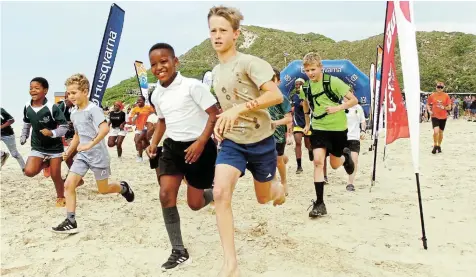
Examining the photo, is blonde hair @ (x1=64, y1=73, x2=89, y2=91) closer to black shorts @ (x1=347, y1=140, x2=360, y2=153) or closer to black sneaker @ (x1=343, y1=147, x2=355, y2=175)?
black sneaker @ (x1=343, y1=147, x2=355, y2=175)

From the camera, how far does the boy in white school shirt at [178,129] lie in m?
3.67

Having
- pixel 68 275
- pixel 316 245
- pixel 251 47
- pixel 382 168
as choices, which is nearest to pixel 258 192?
pixel 316 245

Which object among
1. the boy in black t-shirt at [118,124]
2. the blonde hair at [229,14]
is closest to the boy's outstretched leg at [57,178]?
the blonde hair at [229,14]

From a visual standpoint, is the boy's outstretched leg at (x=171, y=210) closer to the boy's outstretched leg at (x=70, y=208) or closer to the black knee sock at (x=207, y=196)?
the black knee sock at (x=207, y=196)

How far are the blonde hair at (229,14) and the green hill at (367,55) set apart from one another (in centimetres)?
4368

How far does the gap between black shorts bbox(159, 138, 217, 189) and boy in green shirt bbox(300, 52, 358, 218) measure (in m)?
1.62

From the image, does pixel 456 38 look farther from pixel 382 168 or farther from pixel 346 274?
pixel 346 274

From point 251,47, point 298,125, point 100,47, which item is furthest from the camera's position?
point 251,47

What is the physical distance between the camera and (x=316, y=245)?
13.0ft

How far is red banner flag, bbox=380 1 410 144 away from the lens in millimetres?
5742

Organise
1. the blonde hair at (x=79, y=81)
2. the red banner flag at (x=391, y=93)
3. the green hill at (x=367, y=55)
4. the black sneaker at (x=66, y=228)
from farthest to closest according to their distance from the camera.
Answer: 1. the green hill at (x=367, y=55)
2. the red banner flag at (x=391, y=93)
3. the blonde hair at (x=79, y=81)
4. the black sneaker at (x=66, y=228)

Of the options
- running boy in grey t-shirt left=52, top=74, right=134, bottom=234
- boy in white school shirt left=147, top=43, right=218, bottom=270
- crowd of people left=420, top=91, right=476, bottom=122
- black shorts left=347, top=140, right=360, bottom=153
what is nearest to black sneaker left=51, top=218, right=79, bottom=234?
running boy in grey t-shirt left=52, top=74, right=134, bottom=234

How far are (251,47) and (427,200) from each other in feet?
226

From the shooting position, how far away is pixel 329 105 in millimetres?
5227
